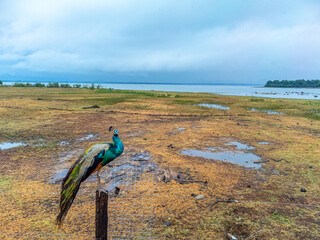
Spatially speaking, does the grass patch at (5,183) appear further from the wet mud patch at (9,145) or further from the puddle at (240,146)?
the puddle at (240,146)

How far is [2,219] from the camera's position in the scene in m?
4.93

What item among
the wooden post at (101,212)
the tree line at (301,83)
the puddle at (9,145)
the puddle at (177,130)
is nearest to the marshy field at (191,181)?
the puddle at (9,145)

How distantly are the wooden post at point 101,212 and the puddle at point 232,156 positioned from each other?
20.1ft

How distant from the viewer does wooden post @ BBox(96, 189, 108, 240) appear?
3598 millimetres

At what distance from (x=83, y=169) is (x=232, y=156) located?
294 inches

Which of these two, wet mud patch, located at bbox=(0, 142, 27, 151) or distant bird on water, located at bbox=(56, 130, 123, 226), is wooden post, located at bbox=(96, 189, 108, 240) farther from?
wet mud patch, located at bbox=(0, 142, 27, 151)

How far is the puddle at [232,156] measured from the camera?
28.5 ft

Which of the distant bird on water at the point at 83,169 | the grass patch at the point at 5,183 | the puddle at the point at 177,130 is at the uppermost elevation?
the distant bird on water at the point at 83,169

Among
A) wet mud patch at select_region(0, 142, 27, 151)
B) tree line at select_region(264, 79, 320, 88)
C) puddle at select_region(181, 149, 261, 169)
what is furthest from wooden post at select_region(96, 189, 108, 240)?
tree line at select_region(264, 79, 320, 88)

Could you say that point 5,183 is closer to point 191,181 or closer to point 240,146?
point 191,181

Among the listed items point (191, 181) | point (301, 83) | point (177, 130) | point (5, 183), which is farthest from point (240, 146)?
point (301, 83)

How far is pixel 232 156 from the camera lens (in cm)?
948

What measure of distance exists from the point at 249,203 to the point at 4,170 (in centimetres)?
772

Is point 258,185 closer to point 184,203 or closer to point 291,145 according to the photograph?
point 184,203
